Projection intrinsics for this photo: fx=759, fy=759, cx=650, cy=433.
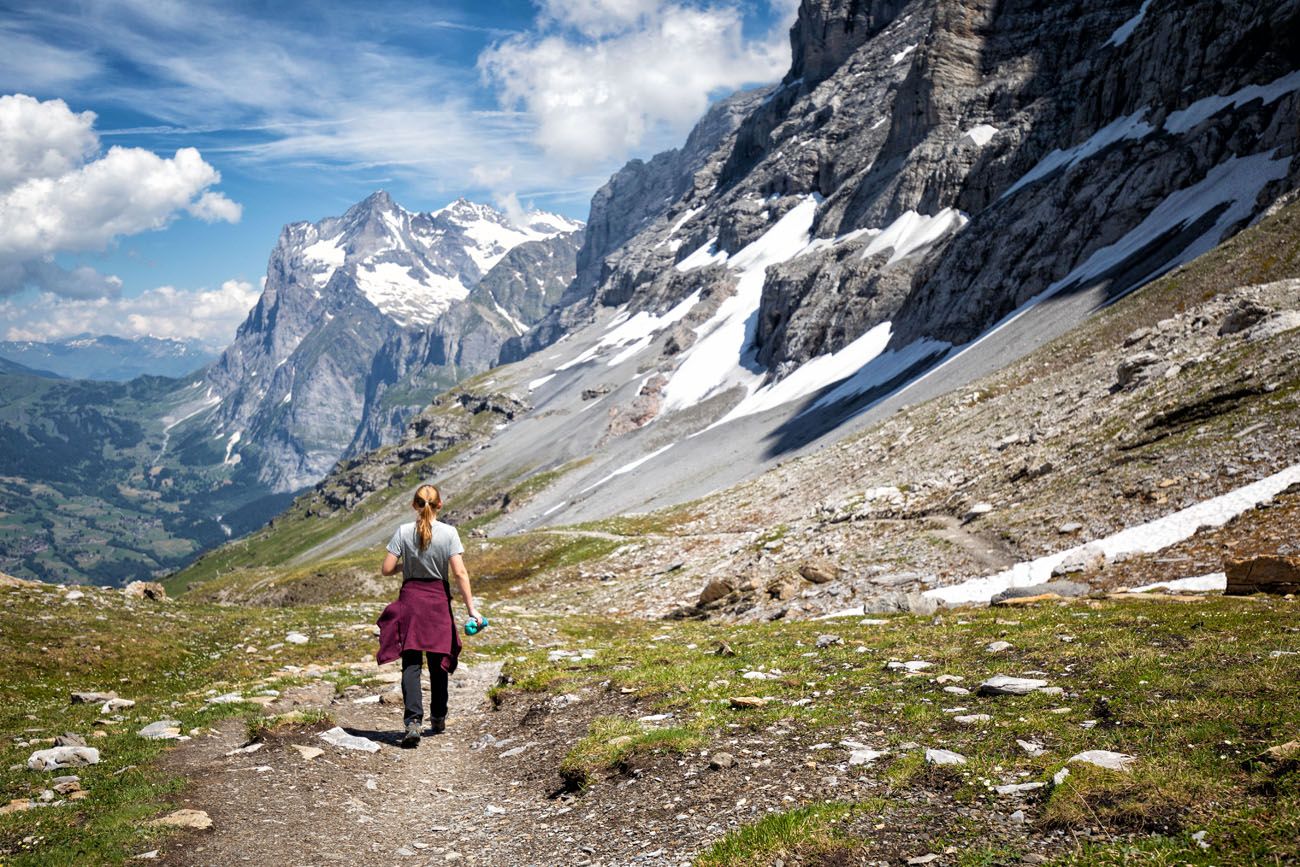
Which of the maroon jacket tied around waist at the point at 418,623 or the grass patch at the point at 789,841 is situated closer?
the grass patch at the point at 789,841

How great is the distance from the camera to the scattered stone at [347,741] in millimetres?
13578

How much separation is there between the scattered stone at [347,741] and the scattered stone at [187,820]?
3.53 m

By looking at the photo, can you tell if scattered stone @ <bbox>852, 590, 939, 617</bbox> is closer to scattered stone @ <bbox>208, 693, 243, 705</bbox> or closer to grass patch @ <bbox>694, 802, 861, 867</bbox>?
grass patch @ <bbox>694, 802, 861, 867</bbox>

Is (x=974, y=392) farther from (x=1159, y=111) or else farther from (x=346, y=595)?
(x=1159, y=111)

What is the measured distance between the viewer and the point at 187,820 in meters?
9.80

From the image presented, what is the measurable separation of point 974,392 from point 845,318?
81.2 metres

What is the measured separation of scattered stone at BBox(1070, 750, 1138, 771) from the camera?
25.9ft

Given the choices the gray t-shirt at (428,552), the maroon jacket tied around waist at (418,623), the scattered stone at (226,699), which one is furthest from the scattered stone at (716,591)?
the gray t-shirt at (428,552)

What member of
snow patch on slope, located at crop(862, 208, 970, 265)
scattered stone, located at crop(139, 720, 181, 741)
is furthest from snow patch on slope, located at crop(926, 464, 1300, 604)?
snow patch on slope, located at crop(862, 208, 970, 265)

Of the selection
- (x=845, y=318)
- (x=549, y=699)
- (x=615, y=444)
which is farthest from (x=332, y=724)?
(x=615, y=444)

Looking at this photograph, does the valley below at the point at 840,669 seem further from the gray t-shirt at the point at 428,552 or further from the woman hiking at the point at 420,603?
the gray t-shirt at the point at 428,552

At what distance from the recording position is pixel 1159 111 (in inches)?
3868

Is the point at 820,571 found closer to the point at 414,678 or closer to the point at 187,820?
the point at 414,678

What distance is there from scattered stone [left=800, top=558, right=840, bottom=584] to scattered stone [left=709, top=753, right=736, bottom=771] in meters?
21.5
